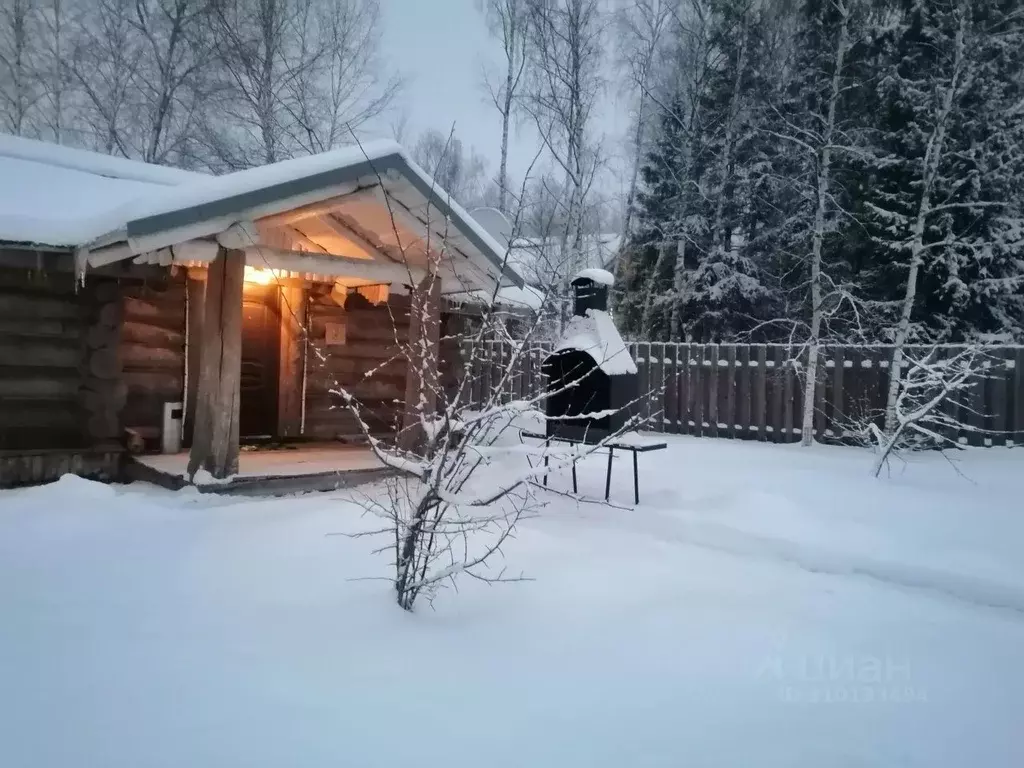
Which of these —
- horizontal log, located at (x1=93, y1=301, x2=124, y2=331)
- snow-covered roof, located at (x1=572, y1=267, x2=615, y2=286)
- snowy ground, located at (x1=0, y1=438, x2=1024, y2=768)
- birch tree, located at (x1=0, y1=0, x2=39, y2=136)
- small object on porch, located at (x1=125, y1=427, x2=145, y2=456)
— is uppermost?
birch tree, located at (x1=0, y1=0, x2=39, y2=136)

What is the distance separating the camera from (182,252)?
6680mm

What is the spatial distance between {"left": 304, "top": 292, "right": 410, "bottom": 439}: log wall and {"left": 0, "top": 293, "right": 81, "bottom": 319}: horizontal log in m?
3.09

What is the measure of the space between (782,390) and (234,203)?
9901 mm

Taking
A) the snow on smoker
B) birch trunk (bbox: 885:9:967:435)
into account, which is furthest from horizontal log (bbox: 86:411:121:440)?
birch trunk (bbox: 885:9:967:435)

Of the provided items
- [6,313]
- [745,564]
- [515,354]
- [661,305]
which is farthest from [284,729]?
[661,305]

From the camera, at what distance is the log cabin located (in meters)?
6.71

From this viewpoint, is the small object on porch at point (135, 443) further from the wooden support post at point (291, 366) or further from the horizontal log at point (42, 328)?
the wooden support post at point (291, 366)

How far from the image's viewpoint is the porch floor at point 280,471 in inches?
278

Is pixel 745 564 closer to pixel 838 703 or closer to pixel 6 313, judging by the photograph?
pixel 838 703

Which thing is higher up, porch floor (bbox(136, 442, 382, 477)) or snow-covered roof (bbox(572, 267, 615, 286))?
snow-covered roof (bbox(572, 267, 615, 286))

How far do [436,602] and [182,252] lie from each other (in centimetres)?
445

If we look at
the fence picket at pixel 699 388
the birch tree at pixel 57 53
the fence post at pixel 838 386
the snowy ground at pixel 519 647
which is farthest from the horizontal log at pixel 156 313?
the birch tree at pixel 57 53

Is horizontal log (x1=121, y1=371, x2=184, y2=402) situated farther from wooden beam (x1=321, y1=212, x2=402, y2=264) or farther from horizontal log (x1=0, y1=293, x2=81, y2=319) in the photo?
wooden beam (x1=321, y1=212, x2=402, y2=264)

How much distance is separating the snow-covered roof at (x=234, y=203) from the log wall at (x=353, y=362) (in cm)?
214
